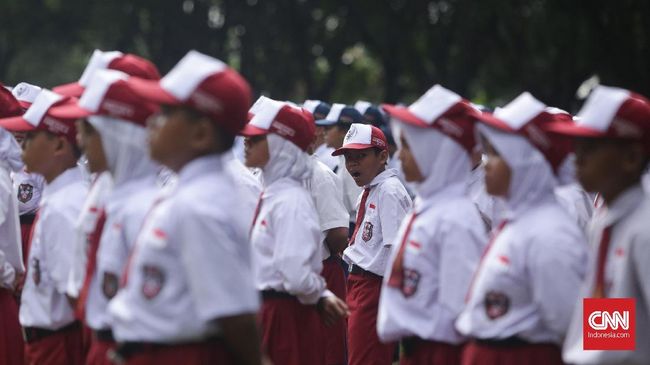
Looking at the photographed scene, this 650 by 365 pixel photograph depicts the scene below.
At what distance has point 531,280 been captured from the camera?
18.7 ft

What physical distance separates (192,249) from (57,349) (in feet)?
8.87

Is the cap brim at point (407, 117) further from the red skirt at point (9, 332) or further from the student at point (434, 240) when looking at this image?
the red skirt at point (9, 332)

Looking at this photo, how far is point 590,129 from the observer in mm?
5527

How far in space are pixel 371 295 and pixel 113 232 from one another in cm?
464

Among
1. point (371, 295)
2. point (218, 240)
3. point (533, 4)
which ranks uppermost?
point (218, 240)

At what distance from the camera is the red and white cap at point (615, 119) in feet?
18.0

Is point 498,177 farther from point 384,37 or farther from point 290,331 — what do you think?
point 384,37

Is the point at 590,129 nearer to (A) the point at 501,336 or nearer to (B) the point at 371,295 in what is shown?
(A) the point at 501,336

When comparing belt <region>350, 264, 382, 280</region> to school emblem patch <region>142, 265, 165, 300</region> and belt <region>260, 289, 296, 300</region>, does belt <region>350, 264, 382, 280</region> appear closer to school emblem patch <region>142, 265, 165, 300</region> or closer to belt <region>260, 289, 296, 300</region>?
belt <region>260, 289, 296, 300</region>

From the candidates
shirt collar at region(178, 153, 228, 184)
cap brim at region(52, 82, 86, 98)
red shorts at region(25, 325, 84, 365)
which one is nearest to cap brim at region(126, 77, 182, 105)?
shirt collar at region(178, 153, 228, 184)

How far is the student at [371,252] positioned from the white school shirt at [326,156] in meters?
2.50

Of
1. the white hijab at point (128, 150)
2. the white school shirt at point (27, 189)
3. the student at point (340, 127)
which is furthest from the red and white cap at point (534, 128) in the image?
the student at point (340, 127)

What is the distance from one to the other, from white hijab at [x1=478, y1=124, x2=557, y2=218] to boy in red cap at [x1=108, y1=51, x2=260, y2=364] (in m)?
1.41

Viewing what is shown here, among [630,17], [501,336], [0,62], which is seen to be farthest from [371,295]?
[0,62]
